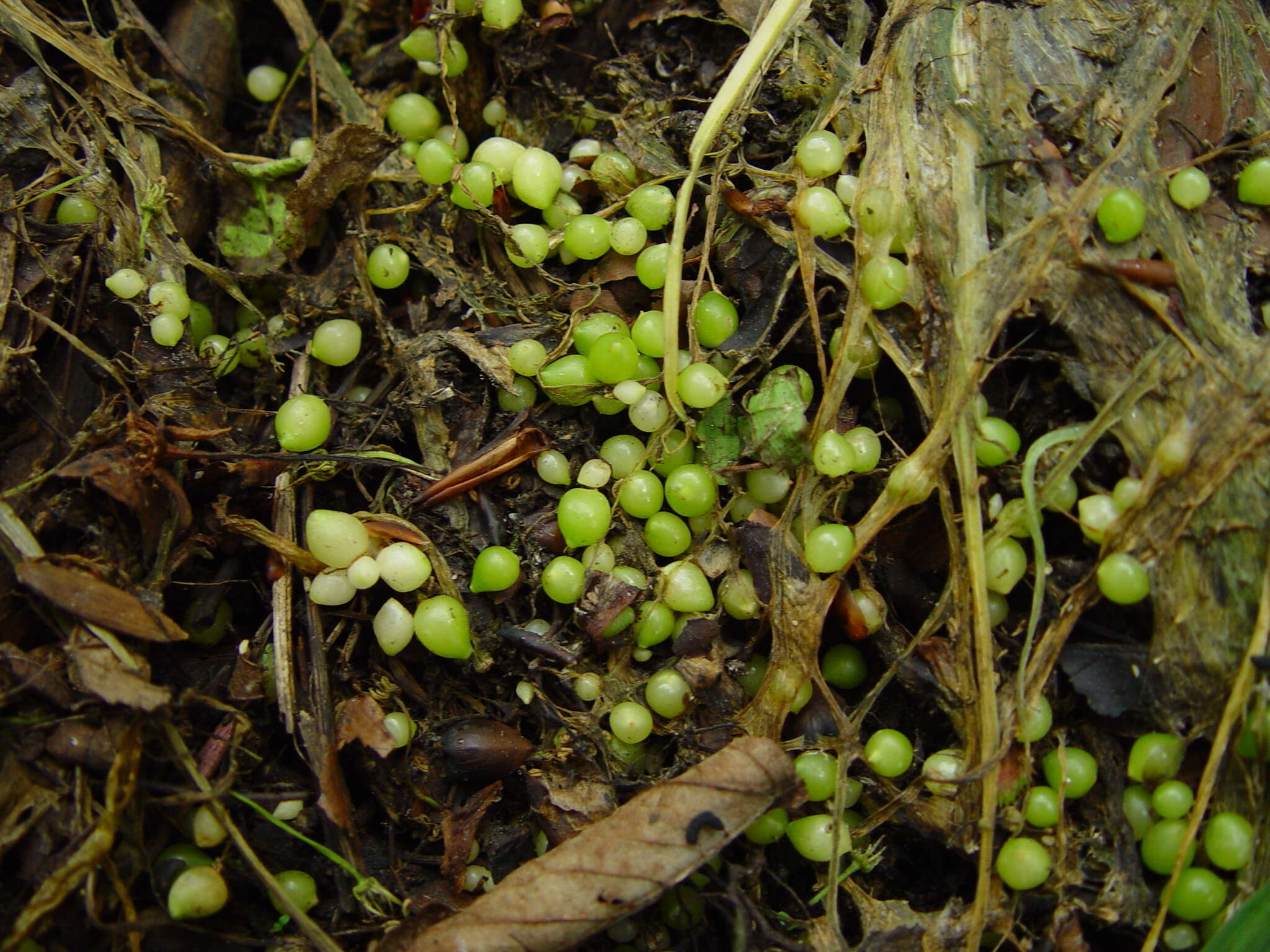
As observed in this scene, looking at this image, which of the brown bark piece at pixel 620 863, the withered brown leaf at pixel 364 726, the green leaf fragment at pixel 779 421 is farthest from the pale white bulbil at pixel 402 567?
the green leaf fragment at pixel 779 421

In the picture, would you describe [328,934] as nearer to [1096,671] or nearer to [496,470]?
[496,470]

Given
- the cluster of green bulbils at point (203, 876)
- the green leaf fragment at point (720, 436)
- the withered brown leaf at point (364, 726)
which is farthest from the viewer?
the green leaf fragment at point (720, 436)

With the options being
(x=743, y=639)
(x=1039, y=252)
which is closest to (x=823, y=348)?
(x=1039, y=252)

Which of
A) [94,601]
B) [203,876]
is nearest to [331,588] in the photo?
[94,601]

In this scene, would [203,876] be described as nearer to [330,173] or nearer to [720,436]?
[720,436]

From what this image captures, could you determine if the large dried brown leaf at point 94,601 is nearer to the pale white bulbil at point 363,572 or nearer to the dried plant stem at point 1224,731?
the pale white bulbil at point 363,572
